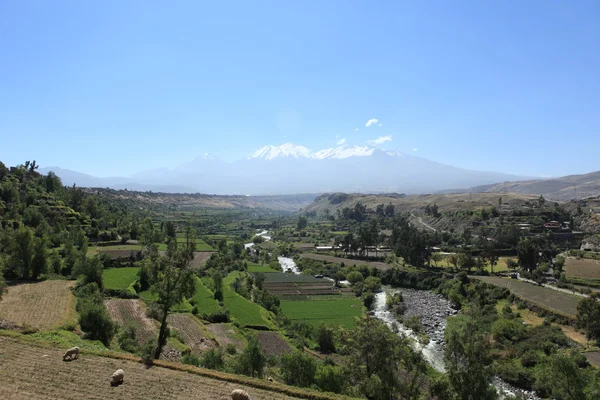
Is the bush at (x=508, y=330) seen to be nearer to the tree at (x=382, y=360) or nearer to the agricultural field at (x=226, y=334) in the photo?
the tree at (x=382, y=360)

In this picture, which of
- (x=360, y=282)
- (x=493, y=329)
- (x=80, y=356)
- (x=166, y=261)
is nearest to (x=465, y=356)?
(x=166, y=261)

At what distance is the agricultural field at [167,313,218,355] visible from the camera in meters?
31.7

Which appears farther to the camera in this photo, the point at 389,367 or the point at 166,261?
the point at 166,261

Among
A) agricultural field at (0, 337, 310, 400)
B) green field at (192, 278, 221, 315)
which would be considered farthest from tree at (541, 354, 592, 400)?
green field at (192, 278, 221, 315)

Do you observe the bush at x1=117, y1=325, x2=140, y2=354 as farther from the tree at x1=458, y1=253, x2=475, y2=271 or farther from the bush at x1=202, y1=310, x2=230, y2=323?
the tree at x1=458, y1=253, x2=475, y2=271

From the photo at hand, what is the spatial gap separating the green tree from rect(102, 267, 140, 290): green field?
29.1 metres

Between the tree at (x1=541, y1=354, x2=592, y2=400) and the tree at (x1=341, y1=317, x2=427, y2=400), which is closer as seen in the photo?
the tree at (x1=541, y1=354, x2=592, y2=400)

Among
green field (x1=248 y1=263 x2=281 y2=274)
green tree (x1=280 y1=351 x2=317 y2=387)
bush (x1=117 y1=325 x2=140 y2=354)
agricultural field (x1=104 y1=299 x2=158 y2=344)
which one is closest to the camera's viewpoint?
green tree (x1=280 y1=351 x2=317 y2=387)

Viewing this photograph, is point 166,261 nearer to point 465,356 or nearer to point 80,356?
point 80,356

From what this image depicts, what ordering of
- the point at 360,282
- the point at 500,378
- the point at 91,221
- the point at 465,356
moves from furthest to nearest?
the point at 91,221, the point at 360,282, the point at 500,378, the point at 465,356

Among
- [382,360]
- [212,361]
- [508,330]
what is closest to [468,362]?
[382,360]

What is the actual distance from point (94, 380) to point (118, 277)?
34.2 m

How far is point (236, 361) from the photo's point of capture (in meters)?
25.6

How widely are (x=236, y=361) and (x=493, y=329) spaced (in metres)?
31.6
